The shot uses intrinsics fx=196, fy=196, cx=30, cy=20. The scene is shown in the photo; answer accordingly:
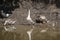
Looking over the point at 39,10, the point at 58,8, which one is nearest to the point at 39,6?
the point at 39,10

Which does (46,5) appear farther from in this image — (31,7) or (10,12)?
(10,12)

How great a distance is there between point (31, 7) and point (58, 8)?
1860 mm

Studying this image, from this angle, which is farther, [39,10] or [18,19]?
[39,10]

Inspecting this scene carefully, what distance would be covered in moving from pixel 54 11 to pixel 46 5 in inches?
33.9

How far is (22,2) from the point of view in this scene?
13172 mm

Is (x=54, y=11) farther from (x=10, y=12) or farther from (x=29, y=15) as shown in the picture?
(x=10, y=12)

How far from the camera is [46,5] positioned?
44.8 feet

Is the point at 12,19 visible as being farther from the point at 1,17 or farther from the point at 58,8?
the point at 58,8

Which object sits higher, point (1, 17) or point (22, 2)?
point (22, 2)

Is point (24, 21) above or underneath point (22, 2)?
underneath

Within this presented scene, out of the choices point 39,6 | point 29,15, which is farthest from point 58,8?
point 29,15

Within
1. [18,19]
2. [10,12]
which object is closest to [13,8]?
Result: [10,12]

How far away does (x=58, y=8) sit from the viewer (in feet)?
44.0

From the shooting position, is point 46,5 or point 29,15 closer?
point 29,15
